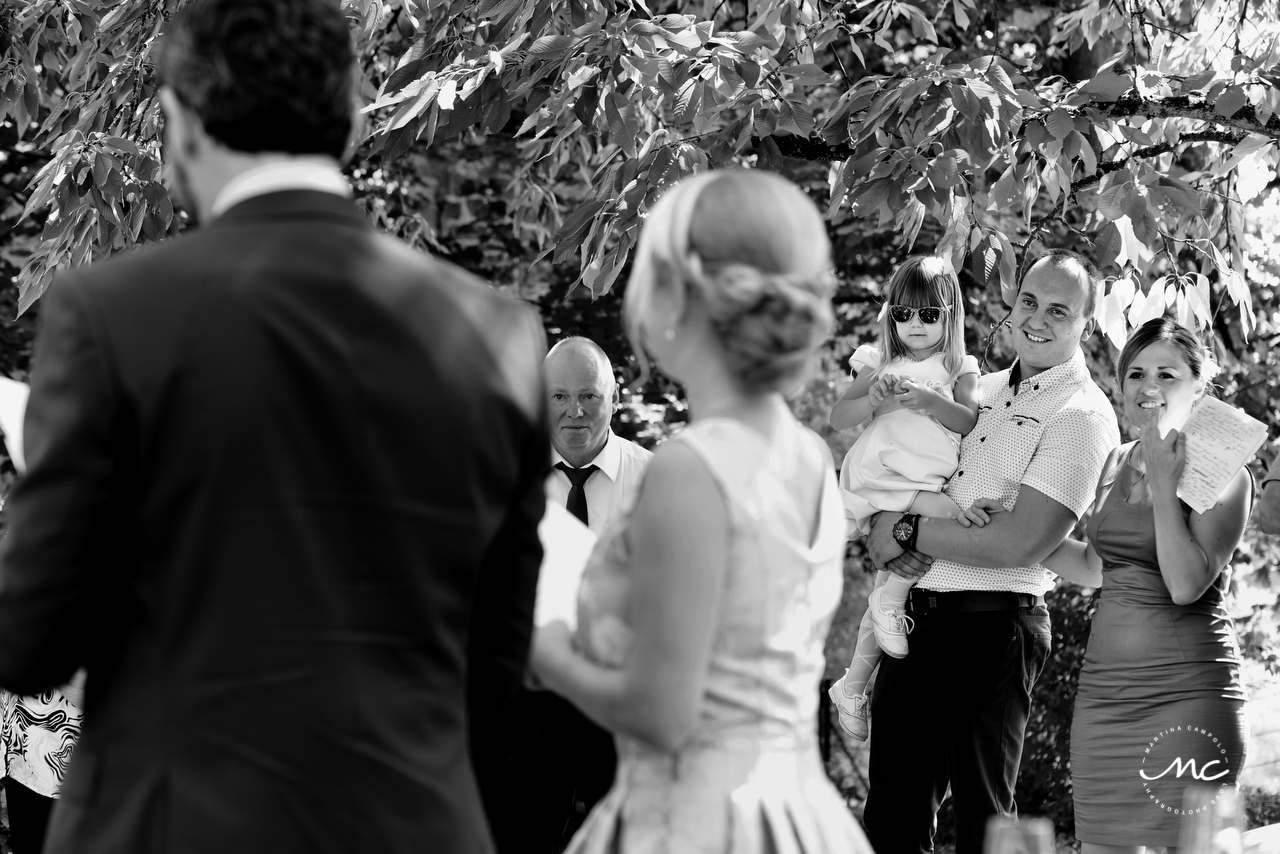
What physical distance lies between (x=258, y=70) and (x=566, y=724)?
3.58 meters

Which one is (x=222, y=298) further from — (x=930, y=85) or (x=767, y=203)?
(x=930, y=85)

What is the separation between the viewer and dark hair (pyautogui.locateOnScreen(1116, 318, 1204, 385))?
423 centimetres

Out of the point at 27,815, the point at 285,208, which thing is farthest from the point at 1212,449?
the point at 27,815

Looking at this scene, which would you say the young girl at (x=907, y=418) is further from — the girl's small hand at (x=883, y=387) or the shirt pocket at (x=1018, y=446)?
the shirt pocket at (x=1018, y=446)

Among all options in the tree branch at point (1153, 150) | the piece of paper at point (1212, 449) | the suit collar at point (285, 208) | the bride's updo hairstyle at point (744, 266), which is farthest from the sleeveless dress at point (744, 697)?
the tree branch at point (1153, 150)

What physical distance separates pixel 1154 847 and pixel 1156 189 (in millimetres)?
2058

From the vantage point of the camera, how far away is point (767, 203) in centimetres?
189

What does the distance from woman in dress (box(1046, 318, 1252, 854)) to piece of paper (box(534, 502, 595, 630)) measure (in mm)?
2406

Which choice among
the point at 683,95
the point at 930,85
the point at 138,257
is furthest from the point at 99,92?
the point at 138,257

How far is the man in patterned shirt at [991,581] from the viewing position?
441cm

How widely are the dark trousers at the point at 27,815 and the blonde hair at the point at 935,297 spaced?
3100 mm

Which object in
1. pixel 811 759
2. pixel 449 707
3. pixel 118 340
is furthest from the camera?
pixel 811 759

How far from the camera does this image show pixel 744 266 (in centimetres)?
186

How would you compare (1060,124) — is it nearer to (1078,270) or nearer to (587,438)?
(1078,270)
